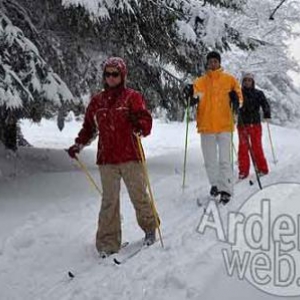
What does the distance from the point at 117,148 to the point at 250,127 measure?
16.7 ft

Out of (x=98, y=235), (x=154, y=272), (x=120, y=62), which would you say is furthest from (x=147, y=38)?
(x=154, y=272)

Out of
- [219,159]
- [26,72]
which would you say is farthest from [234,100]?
[26,72]

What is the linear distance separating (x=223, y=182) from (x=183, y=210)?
0.67 metres

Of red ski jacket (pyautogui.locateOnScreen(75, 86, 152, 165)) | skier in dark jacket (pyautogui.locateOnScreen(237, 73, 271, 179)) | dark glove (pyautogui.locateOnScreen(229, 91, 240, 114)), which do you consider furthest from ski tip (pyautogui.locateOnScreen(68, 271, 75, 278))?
skier in dark jacket (pyautogui.locateOnScreen(237, 73, 271, 179))

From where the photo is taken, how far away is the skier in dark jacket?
10.2 m

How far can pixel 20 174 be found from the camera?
10.8 m

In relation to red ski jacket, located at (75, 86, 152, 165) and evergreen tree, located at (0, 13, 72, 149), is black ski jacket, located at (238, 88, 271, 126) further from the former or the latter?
red ski jacket, located at (75, 86, 152, 165)

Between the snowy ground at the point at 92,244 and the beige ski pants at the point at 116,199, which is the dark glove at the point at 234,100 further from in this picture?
the beige ski pants at the point at 116,199

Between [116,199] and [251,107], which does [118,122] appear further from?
[251,107]

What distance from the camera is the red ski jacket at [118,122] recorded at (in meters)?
5.86

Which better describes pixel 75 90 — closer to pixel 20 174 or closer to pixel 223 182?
pixel 20 174

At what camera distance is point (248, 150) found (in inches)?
408

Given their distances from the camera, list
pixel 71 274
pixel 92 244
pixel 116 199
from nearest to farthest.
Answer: pixel 71 274 < pixel 116 199 < pixel 92 244

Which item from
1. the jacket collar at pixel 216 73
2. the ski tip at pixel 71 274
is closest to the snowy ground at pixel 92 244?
the ski tip at pixel 71 274
